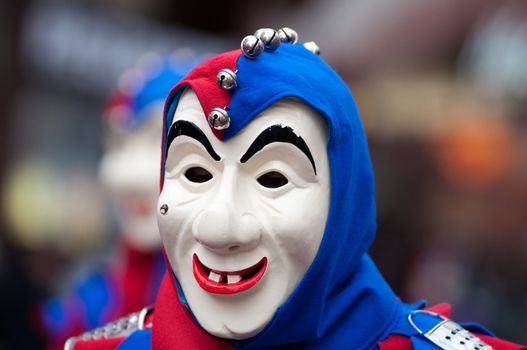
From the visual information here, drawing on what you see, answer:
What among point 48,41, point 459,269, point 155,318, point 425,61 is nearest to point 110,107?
point 155,318

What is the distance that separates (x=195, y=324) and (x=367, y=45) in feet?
25.1

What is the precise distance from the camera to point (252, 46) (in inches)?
88.7

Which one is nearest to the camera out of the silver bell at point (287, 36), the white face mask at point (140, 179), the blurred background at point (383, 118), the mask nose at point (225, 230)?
the mask nose at point (225, 230)

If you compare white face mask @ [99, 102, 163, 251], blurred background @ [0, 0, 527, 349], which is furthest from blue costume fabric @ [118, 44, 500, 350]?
blurred background @ [0, 0, 527, 349]

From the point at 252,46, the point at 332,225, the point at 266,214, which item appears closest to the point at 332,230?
the point at 332,225

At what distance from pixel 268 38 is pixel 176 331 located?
788 millimetres

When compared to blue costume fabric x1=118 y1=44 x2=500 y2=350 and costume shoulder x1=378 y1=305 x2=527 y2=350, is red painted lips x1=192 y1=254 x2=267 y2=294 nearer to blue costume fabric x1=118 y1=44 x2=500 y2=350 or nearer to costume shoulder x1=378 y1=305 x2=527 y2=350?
blue costume fabric x1=118 y1=44 x2=500 y2=350

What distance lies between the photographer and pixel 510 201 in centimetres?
813

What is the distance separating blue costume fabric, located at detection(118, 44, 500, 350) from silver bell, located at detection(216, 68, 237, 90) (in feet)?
0.07

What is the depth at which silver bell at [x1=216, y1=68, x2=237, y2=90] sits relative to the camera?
2229mm

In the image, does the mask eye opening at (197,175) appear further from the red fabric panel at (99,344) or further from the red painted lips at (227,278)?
the red fabric panel at (99,344)

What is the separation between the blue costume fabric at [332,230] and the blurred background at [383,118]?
3658mm

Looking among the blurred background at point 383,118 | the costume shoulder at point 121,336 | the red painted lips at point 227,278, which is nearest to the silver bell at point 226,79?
the red painted lips at point 227,278

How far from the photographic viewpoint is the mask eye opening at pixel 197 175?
90.8 inches
